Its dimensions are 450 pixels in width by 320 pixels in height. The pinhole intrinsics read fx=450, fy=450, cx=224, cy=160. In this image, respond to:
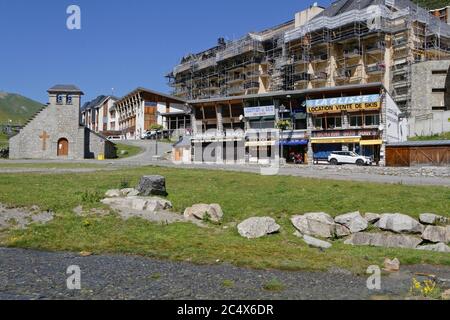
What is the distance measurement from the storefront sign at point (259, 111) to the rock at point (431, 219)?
5266 centimetres

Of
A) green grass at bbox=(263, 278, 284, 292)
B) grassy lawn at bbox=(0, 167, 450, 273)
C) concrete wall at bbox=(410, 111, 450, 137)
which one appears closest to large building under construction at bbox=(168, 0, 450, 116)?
concrete wall at bbox=(410, 111, 450, 137)

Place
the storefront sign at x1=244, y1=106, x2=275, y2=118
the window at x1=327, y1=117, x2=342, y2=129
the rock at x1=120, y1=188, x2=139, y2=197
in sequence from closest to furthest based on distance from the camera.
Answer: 1. the rock at x1=120, y1=188, x2=139, y2=197
2. the window at x1=327, y1=117, x2=342, y2=129
3. the storefront sign at x1=244, y1=106, x2=275, y2=118

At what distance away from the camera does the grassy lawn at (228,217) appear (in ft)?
48.5

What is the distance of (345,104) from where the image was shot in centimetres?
6475

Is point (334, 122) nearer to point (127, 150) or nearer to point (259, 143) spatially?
point (259, 143)

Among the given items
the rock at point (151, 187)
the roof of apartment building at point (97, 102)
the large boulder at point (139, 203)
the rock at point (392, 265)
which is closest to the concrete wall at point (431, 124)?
the rock at point (151, 187)

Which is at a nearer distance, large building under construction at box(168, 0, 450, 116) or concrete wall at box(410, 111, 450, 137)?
concrete wall at box(410, 111, 450, 137)

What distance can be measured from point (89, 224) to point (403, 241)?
41.4 ft

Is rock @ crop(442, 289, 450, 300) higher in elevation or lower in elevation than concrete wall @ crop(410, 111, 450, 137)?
lower

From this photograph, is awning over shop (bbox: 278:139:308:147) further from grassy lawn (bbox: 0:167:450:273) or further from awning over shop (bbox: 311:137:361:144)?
grassy lawn (bbox: 0:167:450:273)

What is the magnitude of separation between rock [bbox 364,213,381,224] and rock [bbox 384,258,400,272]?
560cm

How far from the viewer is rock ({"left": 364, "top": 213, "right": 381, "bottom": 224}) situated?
1991 cm
